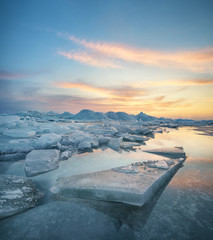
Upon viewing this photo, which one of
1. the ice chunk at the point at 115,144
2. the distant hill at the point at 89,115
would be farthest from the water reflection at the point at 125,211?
the distant hill at the point at 89,115

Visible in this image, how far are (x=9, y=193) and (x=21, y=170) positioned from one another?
108cm

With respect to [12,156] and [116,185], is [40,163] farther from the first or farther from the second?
[116,185]

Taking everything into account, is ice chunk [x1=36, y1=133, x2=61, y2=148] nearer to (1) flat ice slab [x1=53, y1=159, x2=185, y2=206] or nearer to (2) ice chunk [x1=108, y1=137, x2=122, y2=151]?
(2) ice chunk [x1=108, y1=137, x2=122, y2=151]

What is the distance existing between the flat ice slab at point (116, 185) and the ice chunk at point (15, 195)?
31cm

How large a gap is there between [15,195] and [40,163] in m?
1.04

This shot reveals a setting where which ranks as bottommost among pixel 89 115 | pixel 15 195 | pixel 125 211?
pixel 125 211

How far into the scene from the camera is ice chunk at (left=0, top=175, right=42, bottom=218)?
4.60 feet

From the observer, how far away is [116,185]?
176 cm

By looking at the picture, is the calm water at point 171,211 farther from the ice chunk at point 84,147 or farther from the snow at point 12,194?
the ice chunk at point 84,147

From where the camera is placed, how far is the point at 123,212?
4.90 ft

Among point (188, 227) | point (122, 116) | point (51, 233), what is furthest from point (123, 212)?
point (122, 116)

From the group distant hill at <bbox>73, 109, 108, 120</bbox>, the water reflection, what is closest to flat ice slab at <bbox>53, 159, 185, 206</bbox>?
the water reflection

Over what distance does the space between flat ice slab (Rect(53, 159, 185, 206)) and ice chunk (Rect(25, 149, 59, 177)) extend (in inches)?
29.1

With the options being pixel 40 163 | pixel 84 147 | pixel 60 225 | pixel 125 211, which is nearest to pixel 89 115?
pixel 84 147
